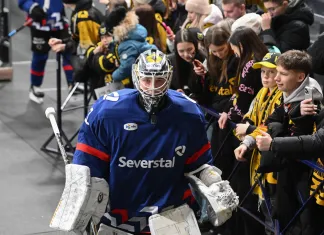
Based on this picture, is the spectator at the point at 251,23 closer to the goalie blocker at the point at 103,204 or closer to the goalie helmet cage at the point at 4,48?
the goalie blocker at the point at 103,204

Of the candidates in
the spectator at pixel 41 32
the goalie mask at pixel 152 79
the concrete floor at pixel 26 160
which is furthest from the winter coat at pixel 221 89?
the spectator at pixel 41 32

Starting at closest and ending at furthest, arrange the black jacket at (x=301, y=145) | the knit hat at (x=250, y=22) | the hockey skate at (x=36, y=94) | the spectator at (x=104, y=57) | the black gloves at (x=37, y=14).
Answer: the black jacket at (x=301, y=145), the knit hat at (x=250, y=22), the spectator at (x=104, y=57), the black gloves at (x=37, y=14), the hockey skate at (x=36, y=94)

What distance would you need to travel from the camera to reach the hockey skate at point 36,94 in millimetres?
10625

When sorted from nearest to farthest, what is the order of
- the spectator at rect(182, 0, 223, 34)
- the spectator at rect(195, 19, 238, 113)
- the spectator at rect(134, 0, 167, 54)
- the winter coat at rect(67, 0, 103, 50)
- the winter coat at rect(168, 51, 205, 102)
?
1. the spectator at rect(195, 19, 238, 113)
2. the winter coat at rect(168, 51, 205, 102)
3. the spectator at rect(182, 0, 223, 34)
4. the spectator at rect(134, 0, 167, 54)
5. the winter coat at rect(67, 0, 103, 50)

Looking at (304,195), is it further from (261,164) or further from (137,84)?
(137,84)

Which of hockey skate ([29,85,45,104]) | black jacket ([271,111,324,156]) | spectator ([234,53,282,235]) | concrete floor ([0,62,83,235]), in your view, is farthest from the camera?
hockey skate ([29,85,45,104])

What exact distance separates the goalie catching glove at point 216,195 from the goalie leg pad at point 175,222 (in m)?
0.12

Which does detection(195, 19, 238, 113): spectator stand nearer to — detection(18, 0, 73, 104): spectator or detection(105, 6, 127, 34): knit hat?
detection(105, 6, 127, 34): knit hat

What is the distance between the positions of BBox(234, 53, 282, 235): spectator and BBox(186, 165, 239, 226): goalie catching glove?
910mm

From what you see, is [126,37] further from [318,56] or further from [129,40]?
[318,56]

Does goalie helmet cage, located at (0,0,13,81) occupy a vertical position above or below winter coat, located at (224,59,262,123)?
below

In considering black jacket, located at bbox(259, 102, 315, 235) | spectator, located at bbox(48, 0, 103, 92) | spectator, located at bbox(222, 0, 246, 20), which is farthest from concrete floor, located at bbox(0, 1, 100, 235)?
spectator, located at bbox(222, 0, 246, 20)

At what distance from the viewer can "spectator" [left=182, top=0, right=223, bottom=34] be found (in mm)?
8023

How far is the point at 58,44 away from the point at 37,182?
146cm
